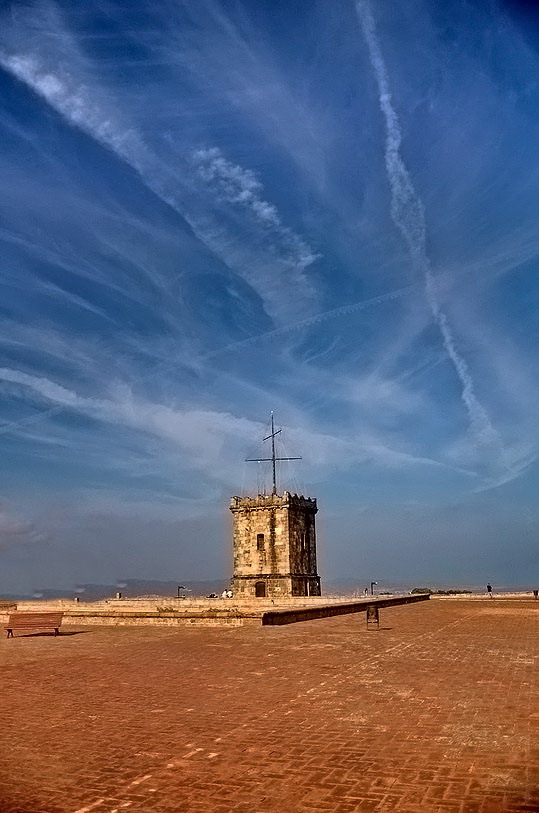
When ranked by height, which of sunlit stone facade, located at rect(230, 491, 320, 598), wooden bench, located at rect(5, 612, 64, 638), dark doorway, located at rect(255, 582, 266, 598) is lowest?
wooden bench, located at rect(5, 612, 64, 638)

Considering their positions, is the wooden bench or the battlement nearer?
the wooden bench

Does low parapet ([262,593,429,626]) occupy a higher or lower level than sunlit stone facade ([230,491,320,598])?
lower

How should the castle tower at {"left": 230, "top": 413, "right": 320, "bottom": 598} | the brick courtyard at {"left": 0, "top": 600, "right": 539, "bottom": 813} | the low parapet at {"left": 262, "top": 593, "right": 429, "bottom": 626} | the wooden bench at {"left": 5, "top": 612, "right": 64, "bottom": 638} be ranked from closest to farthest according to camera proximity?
1. the brick courtyard at {"left": 0, "top": 600, "right": 539, "bottom": 813}
2. the wooden bench at {"left": 5, "top": 612, "right": 64, "bottom": 638}
3. the low parapet at {"left": 262, "top": 593, "right": 429, "bottom": 626}
4. the castle tower at {"left": 230, "top": 413, "right": 320, "bottom": 598}

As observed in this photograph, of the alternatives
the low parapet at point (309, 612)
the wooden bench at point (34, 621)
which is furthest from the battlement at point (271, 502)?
the wooden bench at point (34, 621)

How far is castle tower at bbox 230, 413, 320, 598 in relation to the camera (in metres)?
43.3

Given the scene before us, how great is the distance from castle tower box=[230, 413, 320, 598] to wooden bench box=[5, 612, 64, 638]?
1107 inches

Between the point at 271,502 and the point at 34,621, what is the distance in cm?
2928

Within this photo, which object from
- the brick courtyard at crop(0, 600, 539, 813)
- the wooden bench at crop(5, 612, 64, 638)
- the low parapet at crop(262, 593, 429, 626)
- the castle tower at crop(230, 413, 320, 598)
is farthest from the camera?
the castle tower at crop(230, 413, 320, 598)

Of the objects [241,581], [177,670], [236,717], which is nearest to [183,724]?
[236,717]

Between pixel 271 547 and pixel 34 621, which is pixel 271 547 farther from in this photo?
pixel 34 621

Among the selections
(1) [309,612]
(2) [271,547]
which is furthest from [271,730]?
(2) [271,547]

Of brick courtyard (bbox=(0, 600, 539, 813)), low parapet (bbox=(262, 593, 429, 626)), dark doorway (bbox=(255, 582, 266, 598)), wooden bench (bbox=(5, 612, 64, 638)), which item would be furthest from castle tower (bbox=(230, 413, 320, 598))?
brick courtyard (bbox=(0, 600, 539, 813))

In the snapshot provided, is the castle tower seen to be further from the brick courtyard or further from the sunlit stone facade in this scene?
the brick courtyard

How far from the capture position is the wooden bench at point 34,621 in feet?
49.9
